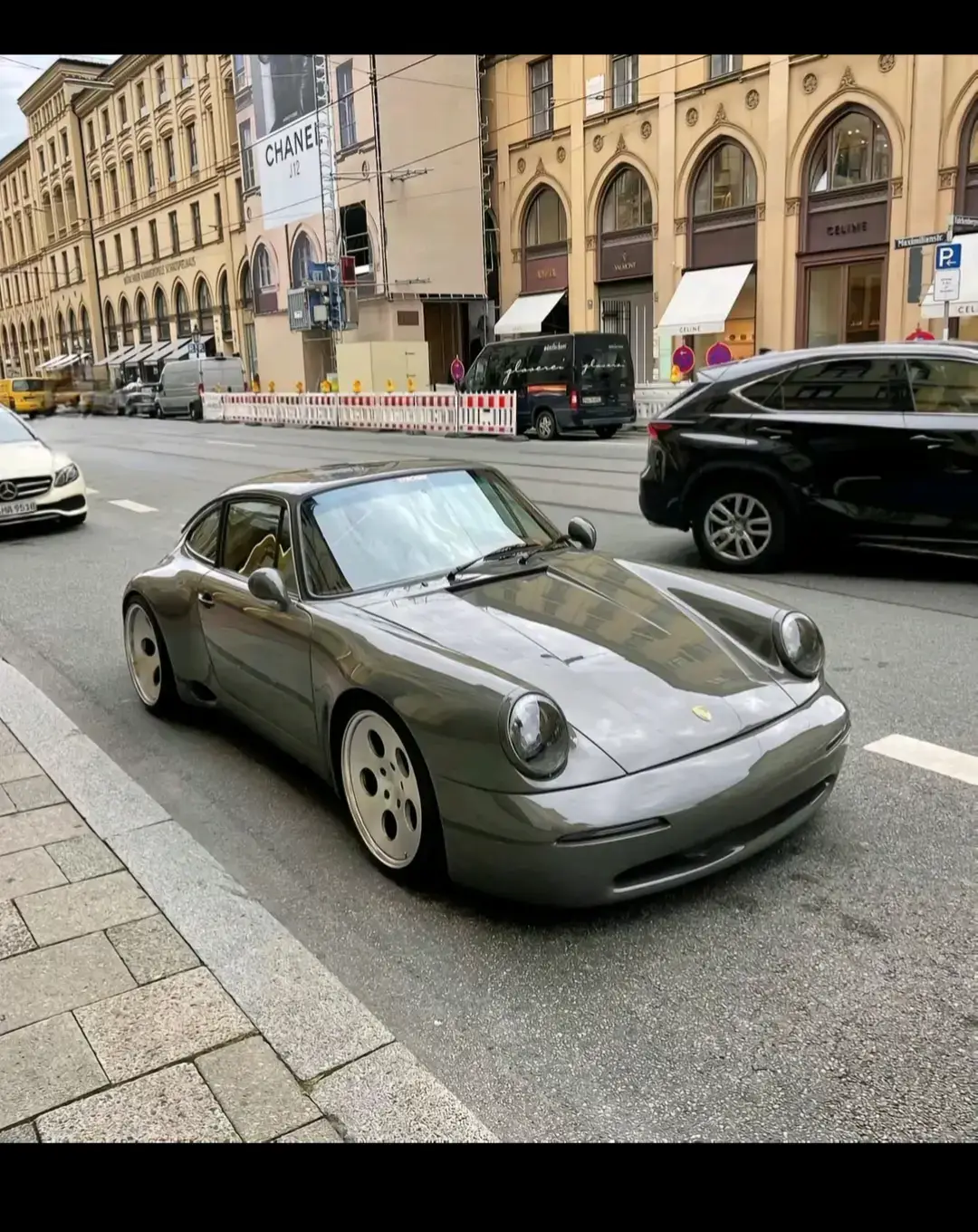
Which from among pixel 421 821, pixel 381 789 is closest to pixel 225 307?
pixel 381 789

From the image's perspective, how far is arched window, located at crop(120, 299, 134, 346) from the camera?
67.4 m

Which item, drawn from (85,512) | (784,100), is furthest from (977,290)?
(85,512)

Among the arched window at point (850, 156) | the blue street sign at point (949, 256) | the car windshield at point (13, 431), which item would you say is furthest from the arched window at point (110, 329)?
the car windshield at point (13, 431)

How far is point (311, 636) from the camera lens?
3963mm

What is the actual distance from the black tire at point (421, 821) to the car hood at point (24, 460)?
29.9ft

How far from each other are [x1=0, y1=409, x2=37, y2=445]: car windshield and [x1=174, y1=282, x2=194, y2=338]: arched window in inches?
1923

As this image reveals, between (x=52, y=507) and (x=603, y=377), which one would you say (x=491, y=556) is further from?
(x=603, y=377)

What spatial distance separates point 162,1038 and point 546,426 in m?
20.5

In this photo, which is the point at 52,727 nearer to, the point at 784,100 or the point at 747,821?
the point at 747,821

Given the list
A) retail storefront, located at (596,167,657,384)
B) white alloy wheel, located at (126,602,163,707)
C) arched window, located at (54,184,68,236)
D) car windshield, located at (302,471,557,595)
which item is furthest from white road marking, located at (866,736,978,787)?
arched window, located at (54,184,68,236)

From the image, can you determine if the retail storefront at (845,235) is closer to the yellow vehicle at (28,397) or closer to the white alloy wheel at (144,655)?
the white alloy wheel at (144,655)

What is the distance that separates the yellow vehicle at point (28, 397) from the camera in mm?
49625

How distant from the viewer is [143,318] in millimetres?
65250

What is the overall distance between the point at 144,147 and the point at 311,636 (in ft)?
218
